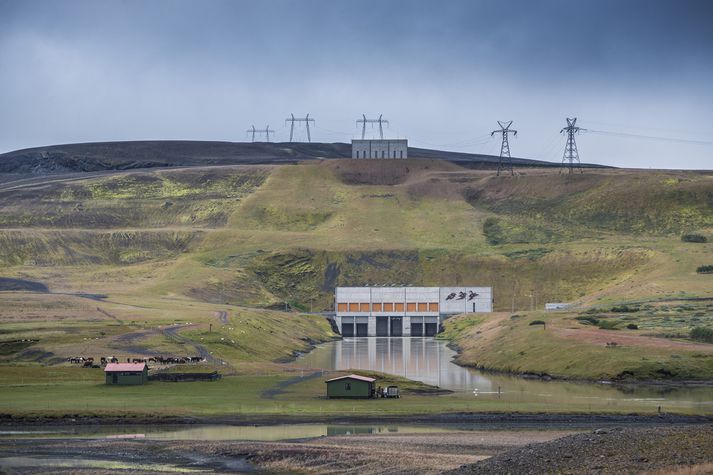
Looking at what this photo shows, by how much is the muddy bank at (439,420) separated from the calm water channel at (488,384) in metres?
5.85

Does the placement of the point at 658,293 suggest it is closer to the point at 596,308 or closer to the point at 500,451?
the point at 596,308

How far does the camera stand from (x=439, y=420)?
82.7 m

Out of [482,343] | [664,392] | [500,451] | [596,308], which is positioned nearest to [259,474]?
[500,451]

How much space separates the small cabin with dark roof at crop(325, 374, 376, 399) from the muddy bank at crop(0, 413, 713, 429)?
1108 cm

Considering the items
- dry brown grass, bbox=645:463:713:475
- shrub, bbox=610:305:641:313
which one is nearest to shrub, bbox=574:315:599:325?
shrub, bbox=610:305:641:313

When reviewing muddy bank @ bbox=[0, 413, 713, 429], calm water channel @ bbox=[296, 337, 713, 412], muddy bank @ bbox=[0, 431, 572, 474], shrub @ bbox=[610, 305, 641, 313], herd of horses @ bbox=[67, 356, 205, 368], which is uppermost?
shrub @ bbox=[610, 305, 641, 313]

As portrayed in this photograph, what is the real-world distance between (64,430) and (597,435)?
3342cm

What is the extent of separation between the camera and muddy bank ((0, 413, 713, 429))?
3140 inches

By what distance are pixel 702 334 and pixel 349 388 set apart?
4617cm

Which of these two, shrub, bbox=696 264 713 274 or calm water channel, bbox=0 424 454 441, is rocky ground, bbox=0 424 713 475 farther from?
shrub, bbox=696 264 713 274

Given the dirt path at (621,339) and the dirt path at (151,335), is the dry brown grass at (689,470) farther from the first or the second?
the dirt path at (151,335)

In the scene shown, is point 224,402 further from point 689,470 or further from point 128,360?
point 689,470

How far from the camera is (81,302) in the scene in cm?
16462

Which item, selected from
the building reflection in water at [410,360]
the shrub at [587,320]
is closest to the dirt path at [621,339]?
the shrub at [587,320]
